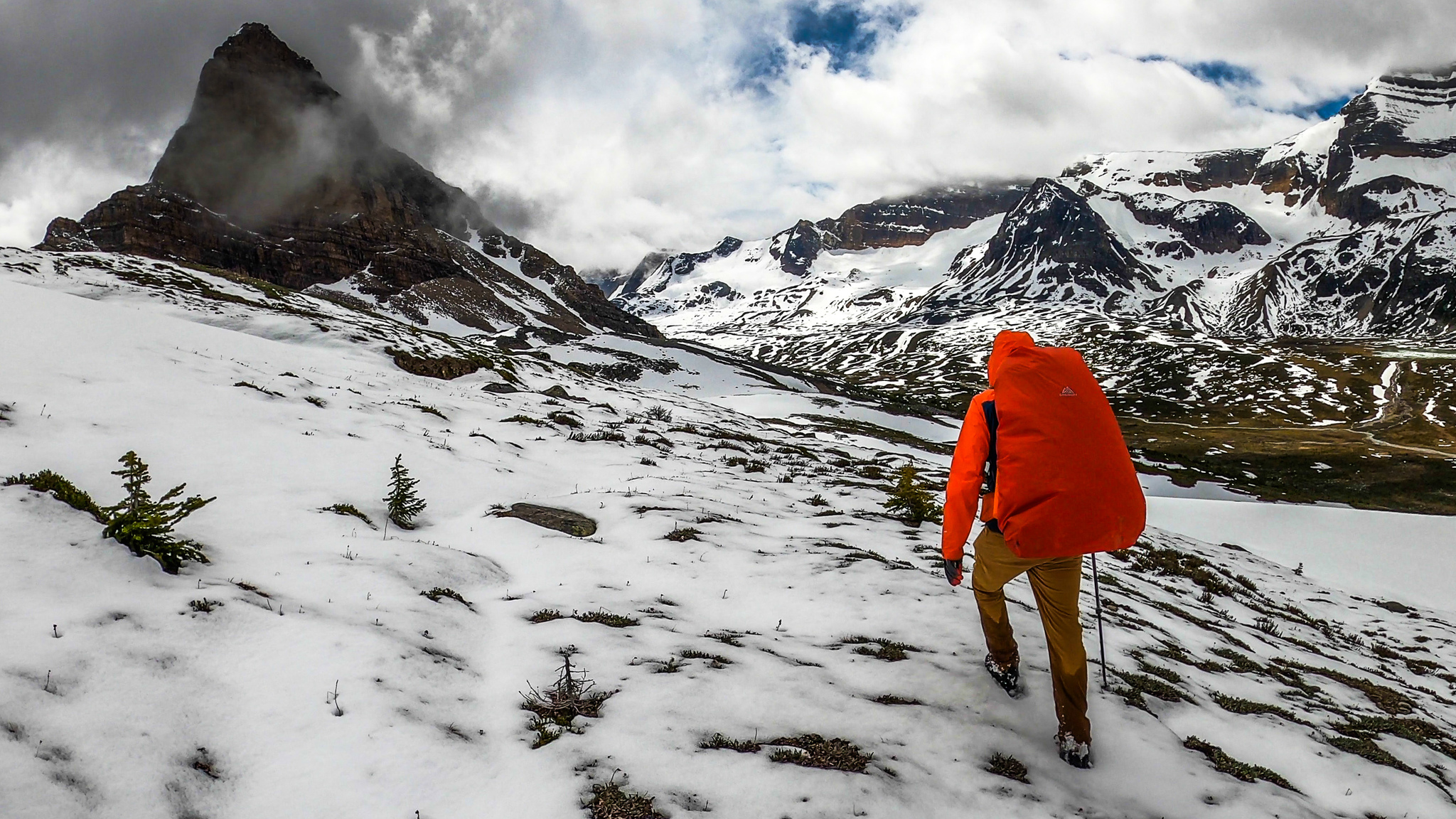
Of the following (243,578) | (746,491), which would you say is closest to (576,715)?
(243,578)

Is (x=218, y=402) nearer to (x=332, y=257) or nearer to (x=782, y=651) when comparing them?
(x=782, y=651)

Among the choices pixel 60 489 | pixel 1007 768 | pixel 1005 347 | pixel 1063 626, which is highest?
pixel 1005 347

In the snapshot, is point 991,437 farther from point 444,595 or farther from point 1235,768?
point 444,595

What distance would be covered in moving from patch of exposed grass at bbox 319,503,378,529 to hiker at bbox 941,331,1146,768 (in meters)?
9.13

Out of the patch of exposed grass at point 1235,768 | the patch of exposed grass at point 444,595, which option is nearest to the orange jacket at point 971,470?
the patch of exposed grass at point 1235,768

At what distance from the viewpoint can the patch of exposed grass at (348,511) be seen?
9953 mm

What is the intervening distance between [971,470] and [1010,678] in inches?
92.9

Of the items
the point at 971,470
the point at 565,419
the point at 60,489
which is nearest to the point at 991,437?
the point at 971,470

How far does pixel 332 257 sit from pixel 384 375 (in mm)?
162263

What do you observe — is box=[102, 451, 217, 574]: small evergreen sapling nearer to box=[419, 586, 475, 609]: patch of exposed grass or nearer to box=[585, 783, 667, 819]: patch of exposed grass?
box=[419, 586, 475, 609]: patch of exposed grass

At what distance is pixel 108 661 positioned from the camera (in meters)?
4.87

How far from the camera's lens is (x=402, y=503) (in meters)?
10.9

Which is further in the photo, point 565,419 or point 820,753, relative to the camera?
point 565,419

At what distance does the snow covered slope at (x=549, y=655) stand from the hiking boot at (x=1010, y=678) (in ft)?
0.57
